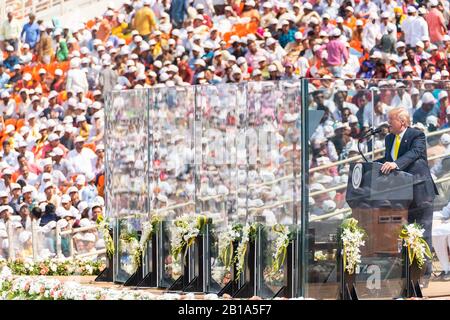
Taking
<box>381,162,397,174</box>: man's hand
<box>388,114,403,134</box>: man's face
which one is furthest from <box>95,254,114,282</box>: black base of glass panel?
<box>388,114,403,134</box>: man's face

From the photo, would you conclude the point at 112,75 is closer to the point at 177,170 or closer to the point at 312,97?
the point at 177,170

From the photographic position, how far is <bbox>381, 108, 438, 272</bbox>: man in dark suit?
13.7 m

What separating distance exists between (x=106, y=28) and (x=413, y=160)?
52.5ft

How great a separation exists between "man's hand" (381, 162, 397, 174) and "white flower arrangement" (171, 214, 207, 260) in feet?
7.80

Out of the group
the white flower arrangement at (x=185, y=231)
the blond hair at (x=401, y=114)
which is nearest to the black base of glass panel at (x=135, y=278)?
the white flower arrangement at (x=185, y=231)

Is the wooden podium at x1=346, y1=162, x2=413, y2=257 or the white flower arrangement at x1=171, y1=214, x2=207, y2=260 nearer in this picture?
the wooden podium at x1=346, y1=162, x2=413, y2=257

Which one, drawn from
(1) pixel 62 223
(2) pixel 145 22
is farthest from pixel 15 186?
(2) pixel 145 22

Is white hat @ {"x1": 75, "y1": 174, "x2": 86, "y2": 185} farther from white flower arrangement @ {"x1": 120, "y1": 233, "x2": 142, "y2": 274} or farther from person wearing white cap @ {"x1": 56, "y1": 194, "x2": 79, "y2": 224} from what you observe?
white flower arrangement @ {"x1": 120, "y1": 233, "x2": 142, "y2": 274}

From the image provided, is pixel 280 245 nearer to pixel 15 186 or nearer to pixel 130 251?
pixel 130 251

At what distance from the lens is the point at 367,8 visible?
25.2 metres
